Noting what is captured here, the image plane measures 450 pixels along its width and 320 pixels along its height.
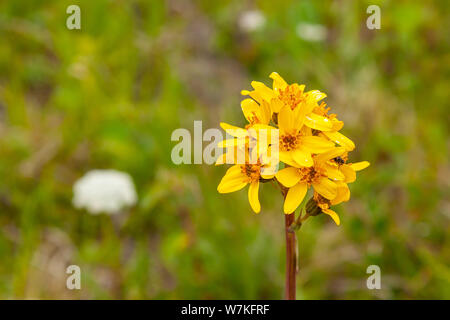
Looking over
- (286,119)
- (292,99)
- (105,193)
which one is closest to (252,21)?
(105,193)

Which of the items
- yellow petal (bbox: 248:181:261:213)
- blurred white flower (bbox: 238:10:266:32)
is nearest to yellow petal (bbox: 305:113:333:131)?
yellow petal (bbox: 248:181:261:213)

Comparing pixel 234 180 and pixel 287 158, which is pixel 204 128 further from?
pixel 287 158

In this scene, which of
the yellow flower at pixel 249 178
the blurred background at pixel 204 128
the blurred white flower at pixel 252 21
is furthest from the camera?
the blurred white flower at pixel 252 21

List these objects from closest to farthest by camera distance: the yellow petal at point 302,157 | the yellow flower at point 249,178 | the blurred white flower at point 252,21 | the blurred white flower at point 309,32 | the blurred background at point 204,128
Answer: the yellow petal at point 302,157
the yellow flower at point 249,178
the blurred background at point 204,128
the blurred white flower at point 309,32
the blurred white flower at point 252,21

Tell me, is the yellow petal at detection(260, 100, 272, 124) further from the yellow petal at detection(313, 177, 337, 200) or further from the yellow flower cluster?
the yellow petal at detection(313, 177, 337, 200)

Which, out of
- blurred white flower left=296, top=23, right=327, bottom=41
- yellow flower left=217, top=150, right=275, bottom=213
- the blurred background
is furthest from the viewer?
blurred white flower left=296, top=23, right=327, bottom=41

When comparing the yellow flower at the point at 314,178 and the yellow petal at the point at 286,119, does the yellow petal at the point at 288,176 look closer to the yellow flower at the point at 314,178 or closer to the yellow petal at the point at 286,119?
the yellow flower at the point at 314,178

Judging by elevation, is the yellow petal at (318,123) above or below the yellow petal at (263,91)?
below

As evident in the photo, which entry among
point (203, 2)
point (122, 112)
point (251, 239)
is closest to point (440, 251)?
point (251, 239)

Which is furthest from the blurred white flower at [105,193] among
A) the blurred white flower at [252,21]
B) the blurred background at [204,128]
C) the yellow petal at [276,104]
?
the blurred white flower at [252,21]
